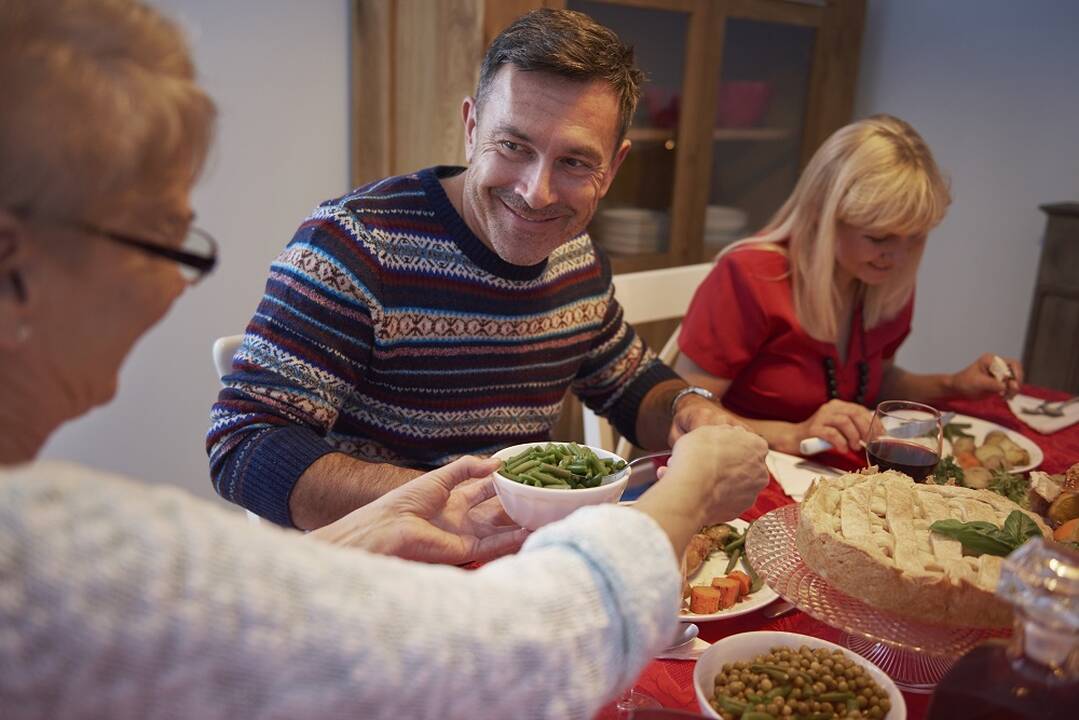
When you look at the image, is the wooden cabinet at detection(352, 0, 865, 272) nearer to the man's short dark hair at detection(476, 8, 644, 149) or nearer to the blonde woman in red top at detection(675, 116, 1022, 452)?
the blonde woman in red top at detection(675, 116, 1022, 452)

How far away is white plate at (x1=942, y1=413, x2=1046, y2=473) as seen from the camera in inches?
69.6

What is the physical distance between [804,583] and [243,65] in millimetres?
2312

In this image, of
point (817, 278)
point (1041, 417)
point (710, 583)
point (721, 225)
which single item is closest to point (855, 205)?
point (817, 278)

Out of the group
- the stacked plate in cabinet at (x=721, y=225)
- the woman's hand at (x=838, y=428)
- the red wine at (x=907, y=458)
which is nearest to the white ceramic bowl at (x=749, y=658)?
the red wine at (x=907, y=458)

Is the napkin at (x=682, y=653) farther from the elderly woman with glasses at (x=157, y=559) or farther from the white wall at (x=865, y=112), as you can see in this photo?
the white wall at (x=865, y=112)

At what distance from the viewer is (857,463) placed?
181cm

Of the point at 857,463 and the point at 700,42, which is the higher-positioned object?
the point at 700,42

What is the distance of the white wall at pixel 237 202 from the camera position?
8.91ft

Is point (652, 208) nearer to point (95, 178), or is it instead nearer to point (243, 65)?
point (243, 65)

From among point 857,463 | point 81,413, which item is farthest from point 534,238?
point 81,413

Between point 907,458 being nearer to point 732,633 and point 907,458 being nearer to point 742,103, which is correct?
point 732,633

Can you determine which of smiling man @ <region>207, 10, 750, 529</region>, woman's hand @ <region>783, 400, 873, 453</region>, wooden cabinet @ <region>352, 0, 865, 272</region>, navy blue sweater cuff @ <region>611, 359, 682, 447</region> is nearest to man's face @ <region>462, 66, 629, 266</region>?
smiling man @ <region>207, 10, 750, 529</region>

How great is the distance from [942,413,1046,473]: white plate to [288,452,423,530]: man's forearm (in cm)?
112

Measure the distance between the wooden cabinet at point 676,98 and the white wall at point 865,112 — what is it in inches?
8.1
